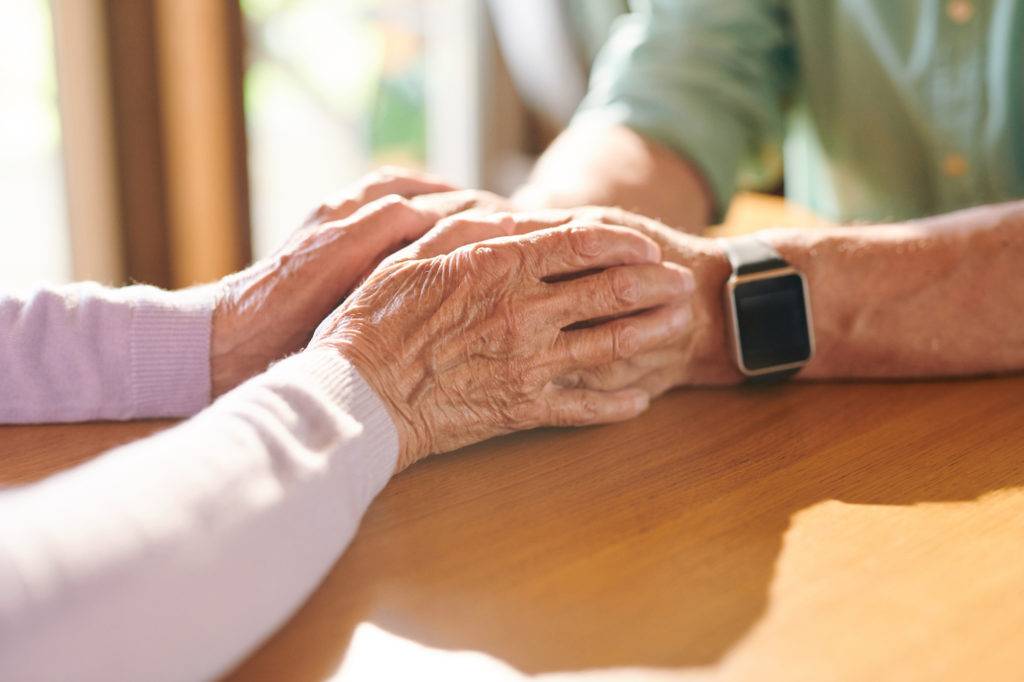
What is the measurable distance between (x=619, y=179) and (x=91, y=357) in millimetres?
617

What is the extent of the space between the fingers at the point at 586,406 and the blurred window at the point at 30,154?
4.69 feet

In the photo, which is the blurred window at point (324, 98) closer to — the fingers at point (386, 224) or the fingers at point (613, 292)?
the fingers at point (386, 224)

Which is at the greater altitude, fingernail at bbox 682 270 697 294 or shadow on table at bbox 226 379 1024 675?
fingernail at bbox 682 270 697 294

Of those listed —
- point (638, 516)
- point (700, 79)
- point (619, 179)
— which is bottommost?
point (638, 516)

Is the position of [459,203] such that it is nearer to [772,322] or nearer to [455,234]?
[455,234]

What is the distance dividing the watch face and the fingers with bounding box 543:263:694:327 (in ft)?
0.21

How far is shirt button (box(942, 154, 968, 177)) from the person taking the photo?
1127 mm

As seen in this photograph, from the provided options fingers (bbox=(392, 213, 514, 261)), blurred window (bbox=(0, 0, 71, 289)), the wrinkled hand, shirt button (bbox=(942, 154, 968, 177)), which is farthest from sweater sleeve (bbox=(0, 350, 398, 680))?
blurred window (bbox=(0, 0, 71, 289))

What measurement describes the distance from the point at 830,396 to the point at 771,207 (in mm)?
940

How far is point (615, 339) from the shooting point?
27.7 inches

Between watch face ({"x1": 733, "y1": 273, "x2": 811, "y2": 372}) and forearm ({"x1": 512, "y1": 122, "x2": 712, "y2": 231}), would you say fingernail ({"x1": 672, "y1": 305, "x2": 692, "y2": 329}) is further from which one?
forearm ({"x1": 512, "y1": 122, "x2": 712, "y2": 231})

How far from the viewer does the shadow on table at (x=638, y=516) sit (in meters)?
0.45

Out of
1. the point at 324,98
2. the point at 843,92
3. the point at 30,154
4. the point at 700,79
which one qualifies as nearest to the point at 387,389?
the point at 700,79

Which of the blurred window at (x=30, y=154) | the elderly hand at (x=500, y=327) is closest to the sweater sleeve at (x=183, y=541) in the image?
the elderly hand at (x=500, y=327)
